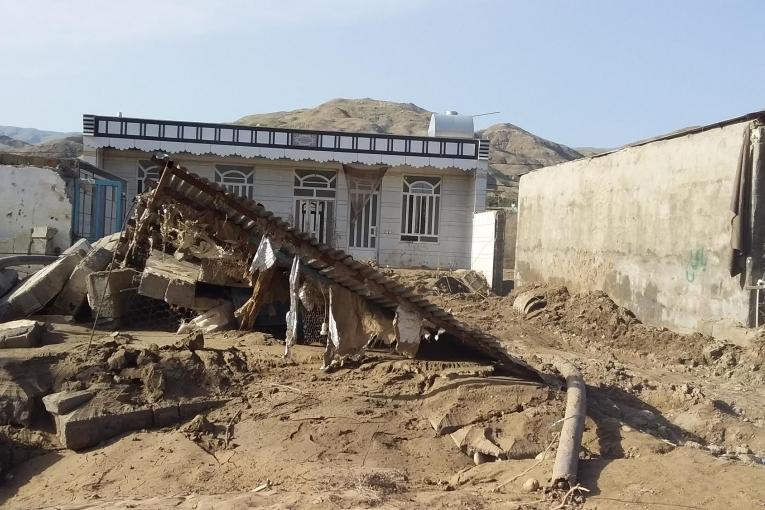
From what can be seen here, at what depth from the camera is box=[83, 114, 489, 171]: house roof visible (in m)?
20.4

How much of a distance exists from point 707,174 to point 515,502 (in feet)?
21.9

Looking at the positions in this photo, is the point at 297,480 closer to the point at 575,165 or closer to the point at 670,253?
the point at 670,253

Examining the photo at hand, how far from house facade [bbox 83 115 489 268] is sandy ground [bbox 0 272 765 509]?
1355cm

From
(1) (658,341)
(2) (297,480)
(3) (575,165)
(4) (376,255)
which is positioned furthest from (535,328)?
(4) (376,255)

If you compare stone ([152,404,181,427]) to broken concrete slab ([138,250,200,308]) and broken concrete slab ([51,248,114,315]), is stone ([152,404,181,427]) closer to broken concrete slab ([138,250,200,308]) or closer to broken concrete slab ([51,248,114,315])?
broken concrete slab ([138,250,200,308])

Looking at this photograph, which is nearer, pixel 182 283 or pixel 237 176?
pixel 182 283

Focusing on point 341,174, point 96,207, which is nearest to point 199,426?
point 96,207

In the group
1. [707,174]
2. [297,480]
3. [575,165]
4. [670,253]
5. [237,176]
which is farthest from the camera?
[237,176]

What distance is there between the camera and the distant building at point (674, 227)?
8641 millimetres

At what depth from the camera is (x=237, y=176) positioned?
2152 cm

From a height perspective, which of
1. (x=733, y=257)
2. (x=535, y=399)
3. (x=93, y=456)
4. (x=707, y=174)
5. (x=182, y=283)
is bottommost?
(x=93, y=456)

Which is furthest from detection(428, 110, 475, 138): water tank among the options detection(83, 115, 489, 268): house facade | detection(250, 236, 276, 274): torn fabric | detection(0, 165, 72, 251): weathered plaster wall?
detection(250, 236, 276, 274): torn fabric

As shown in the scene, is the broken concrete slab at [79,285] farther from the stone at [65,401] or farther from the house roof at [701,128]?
the house roof at [701,128]

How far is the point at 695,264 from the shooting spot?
9625 mm
